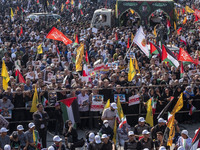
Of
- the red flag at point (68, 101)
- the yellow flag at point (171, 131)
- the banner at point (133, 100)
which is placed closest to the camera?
the yellow flag at point (171, 131)

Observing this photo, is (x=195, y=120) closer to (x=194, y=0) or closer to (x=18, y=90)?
(x=18, y=90)

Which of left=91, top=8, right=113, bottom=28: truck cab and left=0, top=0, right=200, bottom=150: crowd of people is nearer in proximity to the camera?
left=0, top=0, right=200, bottom=150: crowd of people

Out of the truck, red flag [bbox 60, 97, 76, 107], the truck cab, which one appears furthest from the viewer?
the truck

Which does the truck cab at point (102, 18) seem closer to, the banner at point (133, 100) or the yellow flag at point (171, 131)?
the banner at point (133, 100)

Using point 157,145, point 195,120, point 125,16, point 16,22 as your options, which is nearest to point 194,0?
point 125,16

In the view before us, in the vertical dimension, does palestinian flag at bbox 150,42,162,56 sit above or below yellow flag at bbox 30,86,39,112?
above

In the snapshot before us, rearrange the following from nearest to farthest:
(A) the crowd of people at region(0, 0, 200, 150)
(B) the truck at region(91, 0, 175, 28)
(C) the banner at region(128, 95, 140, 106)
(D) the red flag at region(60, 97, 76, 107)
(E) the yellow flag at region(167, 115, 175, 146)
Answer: (E) the yellow flag at region(167, 115, 175, 146) → (A) the crowd of people at region(0, 0, 200, 150) → (D) the red flag at region(60, 97, 76, 107) → (C) the banner at region(128, 95, 140, 106) → (B) the truck at region(91, 0, 175, 28)

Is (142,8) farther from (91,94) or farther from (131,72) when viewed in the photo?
(91,94)

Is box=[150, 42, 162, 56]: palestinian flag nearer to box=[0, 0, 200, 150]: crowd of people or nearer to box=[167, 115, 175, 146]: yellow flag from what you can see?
box=[0, 0, 200, 150]: crowd of people

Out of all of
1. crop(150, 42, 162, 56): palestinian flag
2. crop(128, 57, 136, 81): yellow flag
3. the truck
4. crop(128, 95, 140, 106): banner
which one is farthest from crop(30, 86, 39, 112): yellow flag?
the truck

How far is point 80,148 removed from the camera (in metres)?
15.5

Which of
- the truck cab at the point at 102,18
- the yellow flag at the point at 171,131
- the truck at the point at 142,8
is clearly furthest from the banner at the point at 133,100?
the truck at the point at 142,8

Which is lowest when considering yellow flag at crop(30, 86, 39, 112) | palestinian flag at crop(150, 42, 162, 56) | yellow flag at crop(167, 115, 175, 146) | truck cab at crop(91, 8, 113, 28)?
yellow flag at crop(167, 115, 175, 146)

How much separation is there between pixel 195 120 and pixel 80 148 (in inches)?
176
